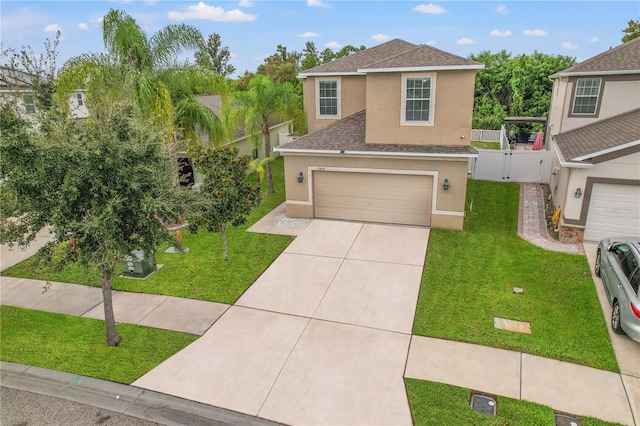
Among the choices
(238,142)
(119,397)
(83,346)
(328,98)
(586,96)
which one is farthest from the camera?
(238,142)

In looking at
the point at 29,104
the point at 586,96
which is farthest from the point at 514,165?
the point at 29,104

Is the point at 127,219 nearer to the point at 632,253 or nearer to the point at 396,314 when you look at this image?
the point at 396,314

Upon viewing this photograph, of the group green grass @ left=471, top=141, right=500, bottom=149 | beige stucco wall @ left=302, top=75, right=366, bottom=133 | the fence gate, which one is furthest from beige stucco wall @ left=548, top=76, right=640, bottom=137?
green grass @ left=471, top=141, right=500, bottom=149

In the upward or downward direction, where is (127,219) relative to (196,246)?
upward

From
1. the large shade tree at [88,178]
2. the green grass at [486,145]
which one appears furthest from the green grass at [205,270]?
the green grass at [486,145]

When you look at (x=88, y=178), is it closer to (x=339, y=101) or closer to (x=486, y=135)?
(x=339, y=101)

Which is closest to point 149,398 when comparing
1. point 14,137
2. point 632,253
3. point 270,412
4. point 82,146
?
point 270,412
